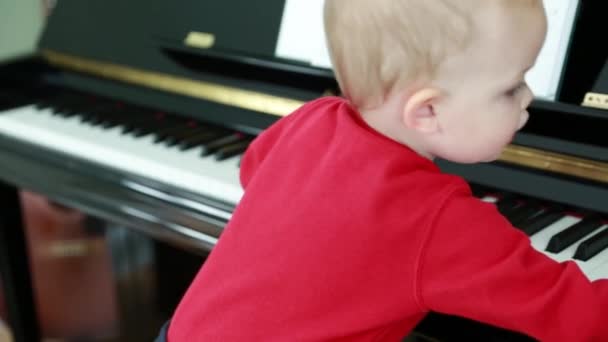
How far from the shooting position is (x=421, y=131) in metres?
0.74

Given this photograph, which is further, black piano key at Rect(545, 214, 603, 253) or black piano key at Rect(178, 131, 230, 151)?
black piano key at Rect(178, 131, 230, 151)

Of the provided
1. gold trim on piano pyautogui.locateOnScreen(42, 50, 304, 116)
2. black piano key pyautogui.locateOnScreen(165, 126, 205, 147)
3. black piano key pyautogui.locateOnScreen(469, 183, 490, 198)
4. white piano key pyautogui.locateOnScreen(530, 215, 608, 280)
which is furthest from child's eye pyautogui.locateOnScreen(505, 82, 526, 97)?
black piano key pyautogui.locateOnScreen(165, 126, 205, 147)

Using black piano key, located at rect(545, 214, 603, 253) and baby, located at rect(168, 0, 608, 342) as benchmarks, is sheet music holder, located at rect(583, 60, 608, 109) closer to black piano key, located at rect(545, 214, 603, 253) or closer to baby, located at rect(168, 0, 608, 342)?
black piano key, located at rect(545, 214, 603, 253)

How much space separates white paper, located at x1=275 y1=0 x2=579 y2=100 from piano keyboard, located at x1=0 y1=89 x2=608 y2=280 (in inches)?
6.5

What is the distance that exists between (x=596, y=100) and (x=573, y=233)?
188mm

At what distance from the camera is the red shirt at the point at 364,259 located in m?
0.66

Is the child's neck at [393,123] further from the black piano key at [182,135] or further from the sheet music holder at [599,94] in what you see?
the black piano key at [182,135]

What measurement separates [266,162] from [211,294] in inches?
6.3

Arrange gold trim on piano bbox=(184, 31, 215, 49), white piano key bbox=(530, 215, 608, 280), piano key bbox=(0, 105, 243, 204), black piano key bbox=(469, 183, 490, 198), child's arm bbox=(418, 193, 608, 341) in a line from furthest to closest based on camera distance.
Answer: gold trim on piano bbox=(184, 31, 215, 49) < piano key bbox=(0, 105, 243, 204) < black piano key bbox=(469, 183, 490, 198) < white piano key bbox=(530, 215, 608, 280) < child's arm bbox=(418, 193, 608, 341)

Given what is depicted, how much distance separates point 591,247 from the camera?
2.82 ft

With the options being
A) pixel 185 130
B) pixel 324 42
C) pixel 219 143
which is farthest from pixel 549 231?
pixel 185 130

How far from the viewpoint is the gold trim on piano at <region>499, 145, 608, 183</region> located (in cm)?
97

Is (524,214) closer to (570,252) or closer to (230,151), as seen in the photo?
(570,252)

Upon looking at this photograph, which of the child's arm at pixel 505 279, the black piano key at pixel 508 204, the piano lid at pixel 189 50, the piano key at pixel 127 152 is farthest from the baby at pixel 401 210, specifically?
the piano lid at pixel 189 50
